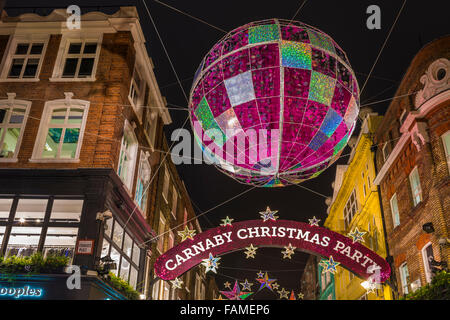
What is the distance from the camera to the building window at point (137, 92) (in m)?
21.7

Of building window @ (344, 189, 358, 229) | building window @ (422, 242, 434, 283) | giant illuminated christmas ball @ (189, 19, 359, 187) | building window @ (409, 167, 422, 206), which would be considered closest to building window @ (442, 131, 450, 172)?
building window @ (409, 167, 422, 206)

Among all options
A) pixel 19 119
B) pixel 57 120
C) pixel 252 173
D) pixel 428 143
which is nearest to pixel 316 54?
pixel 252 173

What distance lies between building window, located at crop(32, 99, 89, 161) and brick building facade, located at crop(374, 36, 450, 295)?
13485mm

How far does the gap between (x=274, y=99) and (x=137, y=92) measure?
14.9 metres

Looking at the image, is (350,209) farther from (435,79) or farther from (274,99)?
(274,99)

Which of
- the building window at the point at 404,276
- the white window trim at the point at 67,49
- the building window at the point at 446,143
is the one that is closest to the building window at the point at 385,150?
the building window at the point at 404,276

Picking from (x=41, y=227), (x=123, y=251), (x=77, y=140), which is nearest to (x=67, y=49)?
(x=77, y=140)

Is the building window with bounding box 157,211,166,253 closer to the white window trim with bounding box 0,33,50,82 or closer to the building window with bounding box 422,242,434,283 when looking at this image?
the white window trim with bounding box 0,33,50,82

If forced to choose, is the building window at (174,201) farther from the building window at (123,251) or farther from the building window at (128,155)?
the building window at (128,155)

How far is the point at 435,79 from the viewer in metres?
17.9

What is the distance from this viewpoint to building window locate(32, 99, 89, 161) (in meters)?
17.7

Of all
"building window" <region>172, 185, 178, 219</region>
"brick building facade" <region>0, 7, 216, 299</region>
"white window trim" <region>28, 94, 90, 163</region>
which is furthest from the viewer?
"building window" <region>172, 185, 178, 219</region>

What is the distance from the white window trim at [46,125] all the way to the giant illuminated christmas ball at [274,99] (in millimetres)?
9184
